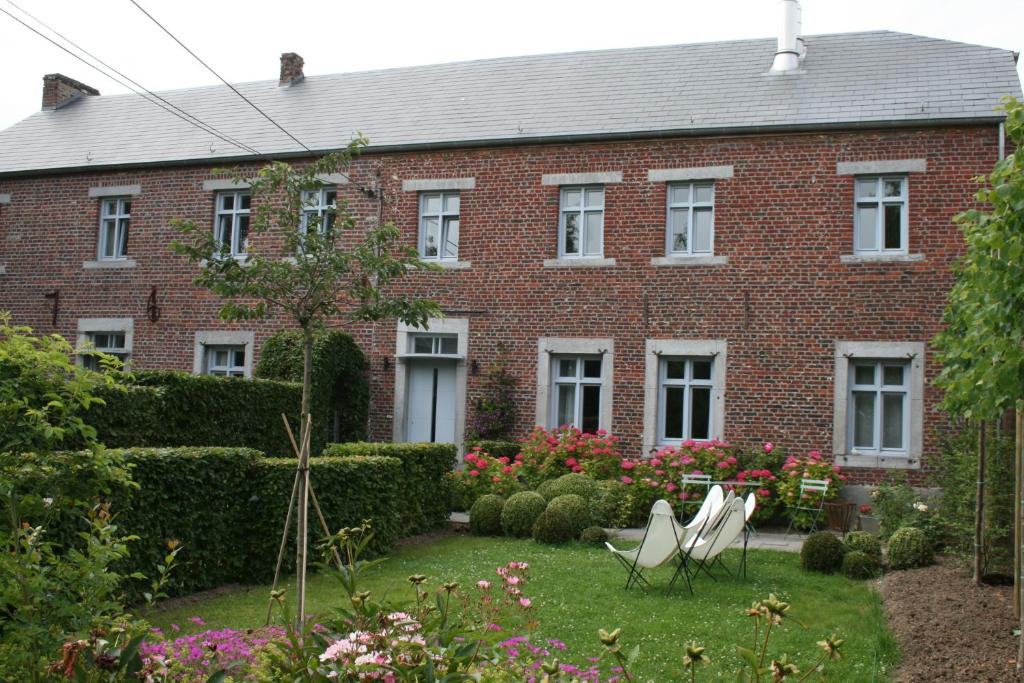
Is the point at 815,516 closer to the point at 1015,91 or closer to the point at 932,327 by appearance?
the point at 932,327

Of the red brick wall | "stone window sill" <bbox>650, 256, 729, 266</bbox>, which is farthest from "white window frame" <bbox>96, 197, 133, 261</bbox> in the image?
"stone window sill" <bbox>650, 256, 729, 266</bbox>

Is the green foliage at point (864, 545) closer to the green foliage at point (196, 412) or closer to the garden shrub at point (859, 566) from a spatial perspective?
the garden shrub at point (859, 566)

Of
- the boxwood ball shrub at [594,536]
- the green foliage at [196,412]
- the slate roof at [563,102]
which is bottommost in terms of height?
the boxwood ball shrub at [594,536]

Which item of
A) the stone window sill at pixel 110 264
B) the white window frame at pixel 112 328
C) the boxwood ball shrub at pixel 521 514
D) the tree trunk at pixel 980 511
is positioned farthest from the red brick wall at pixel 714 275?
the tree trunk at pixel 980 511

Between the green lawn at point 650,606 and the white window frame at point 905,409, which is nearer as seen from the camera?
the green lawn at point 650,606

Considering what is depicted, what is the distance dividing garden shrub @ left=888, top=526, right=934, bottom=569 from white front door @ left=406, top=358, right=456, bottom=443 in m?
7.83

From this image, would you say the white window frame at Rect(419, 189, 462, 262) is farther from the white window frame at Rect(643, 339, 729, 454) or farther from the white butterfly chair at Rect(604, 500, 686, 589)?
the white butterfly chair at Rect(604, 500, 686, 589)

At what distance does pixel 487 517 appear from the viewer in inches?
450

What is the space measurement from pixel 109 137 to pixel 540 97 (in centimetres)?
892

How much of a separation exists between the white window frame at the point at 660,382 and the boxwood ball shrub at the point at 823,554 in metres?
4.33

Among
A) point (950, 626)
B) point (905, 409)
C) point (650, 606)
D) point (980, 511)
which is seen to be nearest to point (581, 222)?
point (905, 409)

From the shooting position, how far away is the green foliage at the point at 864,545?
960cm

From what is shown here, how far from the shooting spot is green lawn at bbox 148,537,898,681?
6.25 m

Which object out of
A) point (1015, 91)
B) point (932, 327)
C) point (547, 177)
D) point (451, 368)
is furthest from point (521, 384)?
point (1015, 91)
